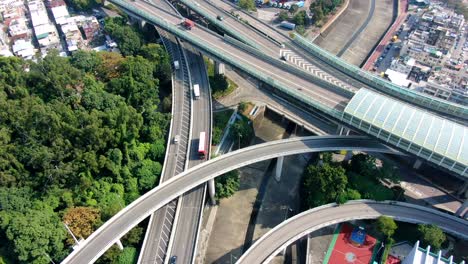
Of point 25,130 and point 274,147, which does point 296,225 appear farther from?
point 25,130

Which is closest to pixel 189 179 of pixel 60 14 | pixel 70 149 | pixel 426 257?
pixel 70 149

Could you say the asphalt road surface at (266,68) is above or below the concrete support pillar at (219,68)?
above

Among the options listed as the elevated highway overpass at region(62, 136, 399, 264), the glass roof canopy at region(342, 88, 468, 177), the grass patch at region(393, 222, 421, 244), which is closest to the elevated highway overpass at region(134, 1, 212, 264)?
the elevated highway overpass at region(62, 136, 399, 264)

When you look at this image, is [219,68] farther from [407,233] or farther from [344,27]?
[407,233]

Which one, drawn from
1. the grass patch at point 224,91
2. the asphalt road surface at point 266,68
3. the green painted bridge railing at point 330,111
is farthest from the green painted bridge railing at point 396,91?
the grass patch at point 224,91

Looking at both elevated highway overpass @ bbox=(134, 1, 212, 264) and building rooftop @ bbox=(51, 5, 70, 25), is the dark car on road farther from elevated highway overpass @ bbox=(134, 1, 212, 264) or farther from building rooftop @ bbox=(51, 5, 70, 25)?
building rooftop @ bbox=(51, 5, 70, 25)

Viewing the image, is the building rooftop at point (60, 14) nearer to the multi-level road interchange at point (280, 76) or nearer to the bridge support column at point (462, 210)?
the multi-level road interchange at point (280, 76)
